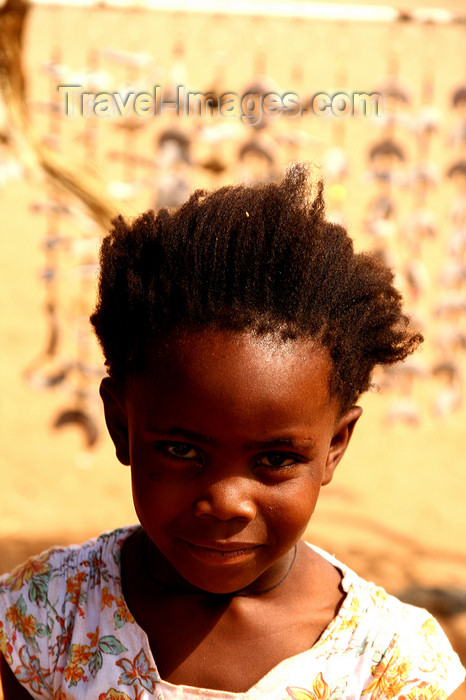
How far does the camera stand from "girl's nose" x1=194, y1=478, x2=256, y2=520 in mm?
1188

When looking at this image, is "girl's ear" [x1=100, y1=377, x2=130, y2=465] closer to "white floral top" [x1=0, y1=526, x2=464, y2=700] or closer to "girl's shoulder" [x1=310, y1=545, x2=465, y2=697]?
"white floral top" [x1=0, y1=526, x2=464, y2=700]


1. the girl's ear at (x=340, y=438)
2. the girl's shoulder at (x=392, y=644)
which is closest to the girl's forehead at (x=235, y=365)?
the girl's ear at (x=340, y=438)

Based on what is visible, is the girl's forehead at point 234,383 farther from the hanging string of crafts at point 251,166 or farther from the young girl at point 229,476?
the hanging string of crafts at point 251,166

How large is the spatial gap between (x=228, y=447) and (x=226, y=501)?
75 millimetres

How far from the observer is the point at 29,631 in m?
1.43

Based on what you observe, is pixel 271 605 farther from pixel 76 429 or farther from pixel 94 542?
pixel 76 429

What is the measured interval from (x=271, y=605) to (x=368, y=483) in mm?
4573

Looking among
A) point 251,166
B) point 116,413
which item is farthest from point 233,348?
point 251,166

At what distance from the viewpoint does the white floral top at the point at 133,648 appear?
1.33 m

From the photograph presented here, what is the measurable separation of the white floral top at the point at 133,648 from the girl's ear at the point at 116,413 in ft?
0.78

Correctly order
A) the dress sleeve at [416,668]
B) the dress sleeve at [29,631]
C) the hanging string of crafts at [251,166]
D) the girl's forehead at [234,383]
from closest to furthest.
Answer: the girl's forehead at [234,383], the dress sleeve at [416,668], the dress sleeve at [29,631], the hanging string of crafts at [251,166]

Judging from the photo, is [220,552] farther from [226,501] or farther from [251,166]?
[251,166]

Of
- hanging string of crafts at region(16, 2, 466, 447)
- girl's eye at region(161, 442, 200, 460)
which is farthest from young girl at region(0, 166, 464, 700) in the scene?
hanging string of crafts at region(16, 2, 466, 447)

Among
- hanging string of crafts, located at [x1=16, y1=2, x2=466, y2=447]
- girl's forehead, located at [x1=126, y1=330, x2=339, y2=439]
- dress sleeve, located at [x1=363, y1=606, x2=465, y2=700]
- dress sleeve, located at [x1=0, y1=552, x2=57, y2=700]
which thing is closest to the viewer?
girl's forehead, located at [x1=126, y1=330, x2=339, y2=439]
